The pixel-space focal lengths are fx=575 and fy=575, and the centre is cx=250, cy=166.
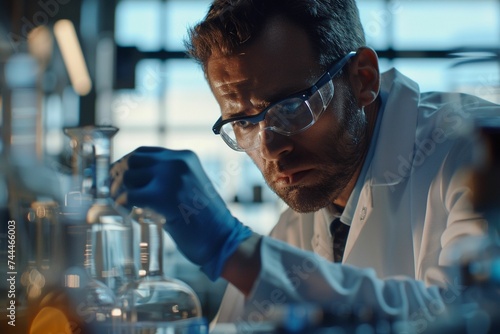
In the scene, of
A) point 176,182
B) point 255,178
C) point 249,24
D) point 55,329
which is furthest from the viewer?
point 255,178

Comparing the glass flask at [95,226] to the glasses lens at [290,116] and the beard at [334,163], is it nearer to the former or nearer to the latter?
the glasses lens at [290,116]

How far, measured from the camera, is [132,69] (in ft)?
4.51

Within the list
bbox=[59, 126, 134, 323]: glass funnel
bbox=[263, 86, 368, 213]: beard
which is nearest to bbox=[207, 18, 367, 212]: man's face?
bbox=[263, 86, 368, 213]: beard

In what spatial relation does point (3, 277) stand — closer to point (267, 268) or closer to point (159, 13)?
point (267, 268)

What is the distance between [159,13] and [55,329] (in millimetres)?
816

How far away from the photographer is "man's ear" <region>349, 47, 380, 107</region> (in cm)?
132

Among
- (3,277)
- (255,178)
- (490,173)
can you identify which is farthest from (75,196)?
(255,178)

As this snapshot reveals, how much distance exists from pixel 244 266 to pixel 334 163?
0.54 metres

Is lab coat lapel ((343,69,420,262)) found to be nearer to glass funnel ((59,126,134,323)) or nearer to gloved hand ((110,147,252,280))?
gloved hand ((110,147,252,280))

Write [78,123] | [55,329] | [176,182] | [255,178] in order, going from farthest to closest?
[255,178] → [78,123] → [176,182] → [55,329]

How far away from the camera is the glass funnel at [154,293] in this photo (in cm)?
72

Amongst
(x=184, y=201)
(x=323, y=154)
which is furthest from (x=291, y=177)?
(x=184, y=201)

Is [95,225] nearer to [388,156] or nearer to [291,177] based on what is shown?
[291,177]

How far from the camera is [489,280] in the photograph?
0.67m
